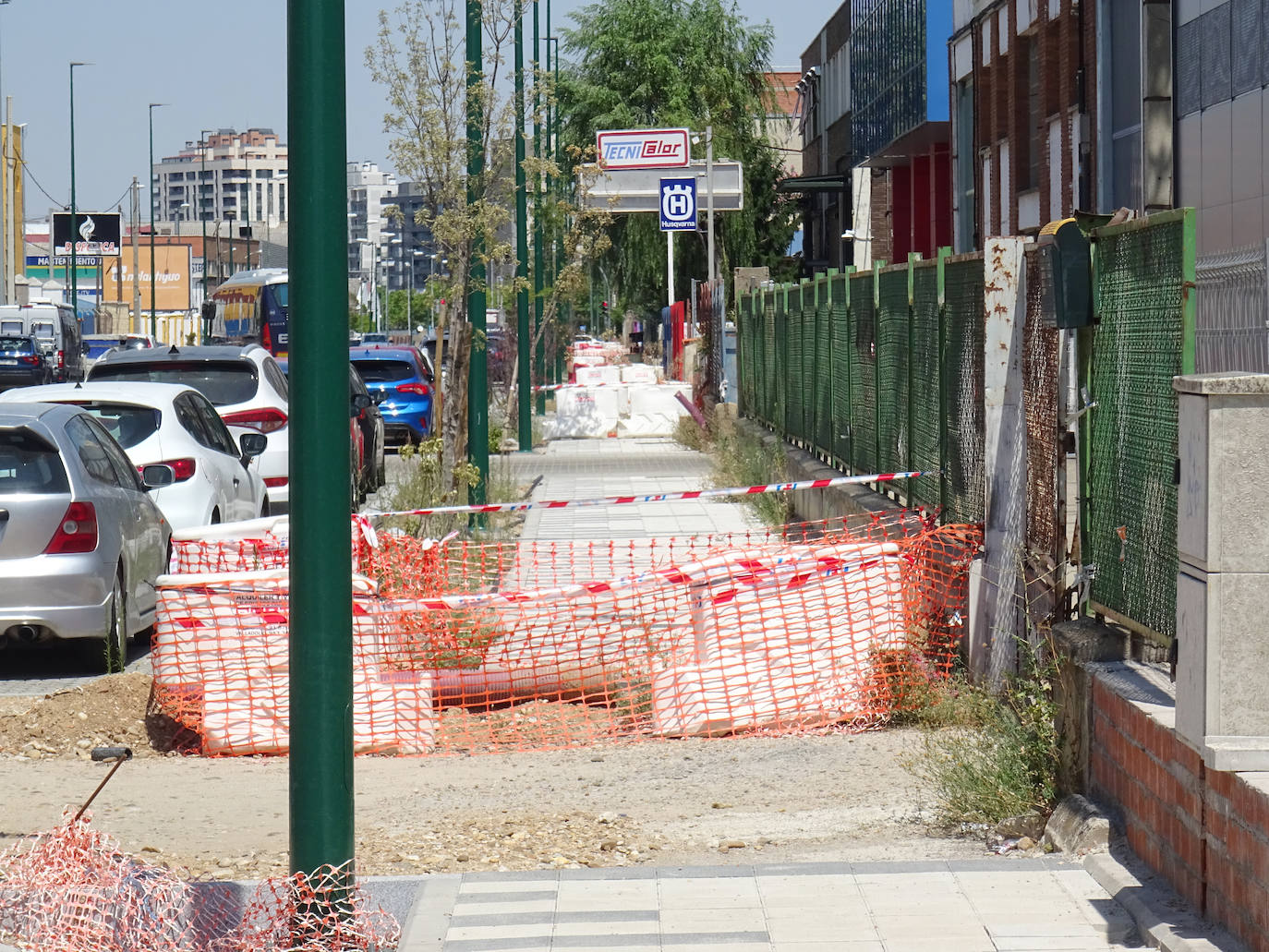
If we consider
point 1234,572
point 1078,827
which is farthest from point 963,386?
point 1234,572

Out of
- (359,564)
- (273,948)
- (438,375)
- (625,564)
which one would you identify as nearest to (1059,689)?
(273,948)

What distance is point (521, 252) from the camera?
76.3 feet

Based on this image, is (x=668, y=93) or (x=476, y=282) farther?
(x=668, y=93)

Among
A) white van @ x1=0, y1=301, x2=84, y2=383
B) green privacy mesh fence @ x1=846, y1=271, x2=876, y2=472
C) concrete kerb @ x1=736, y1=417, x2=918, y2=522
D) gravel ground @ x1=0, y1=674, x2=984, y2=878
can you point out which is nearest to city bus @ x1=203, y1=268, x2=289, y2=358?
white van @ x1=0, y1=301, x2=84, y2=383

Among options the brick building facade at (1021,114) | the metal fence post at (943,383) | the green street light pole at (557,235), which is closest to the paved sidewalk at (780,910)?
the metal fence post at (943,383)

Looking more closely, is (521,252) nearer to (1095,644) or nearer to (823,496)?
(823,496)

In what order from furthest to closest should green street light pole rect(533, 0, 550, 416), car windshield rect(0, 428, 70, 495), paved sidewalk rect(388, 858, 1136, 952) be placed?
green street light pole rect(533, 0, 550, 416) → car windshield rect(0, 428, 70, 495) → paved sidewalk rect(388, 858, 1136, 952)

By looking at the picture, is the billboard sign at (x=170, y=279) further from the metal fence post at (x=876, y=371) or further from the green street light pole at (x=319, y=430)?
the green street light pole at (x=319, y=430)

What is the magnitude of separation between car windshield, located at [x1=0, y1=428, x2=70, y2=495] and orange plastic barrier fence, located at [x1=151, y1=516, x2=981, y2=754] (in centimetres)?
190

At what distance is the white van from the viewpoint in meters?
51.4

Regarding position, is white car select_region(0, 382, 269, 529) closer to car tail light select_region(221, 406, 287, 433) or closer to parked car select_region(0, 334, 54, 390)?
car tail light select_region(221, 406, 287, 433)

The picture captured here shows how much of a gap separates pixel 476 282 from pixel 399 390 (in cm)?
1087

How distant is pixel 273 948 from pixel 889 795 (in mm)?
2741

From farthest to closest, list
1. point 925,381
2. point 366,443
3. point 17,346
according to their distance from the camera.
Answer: point 17,346 → point 366,443 → point 925,381
